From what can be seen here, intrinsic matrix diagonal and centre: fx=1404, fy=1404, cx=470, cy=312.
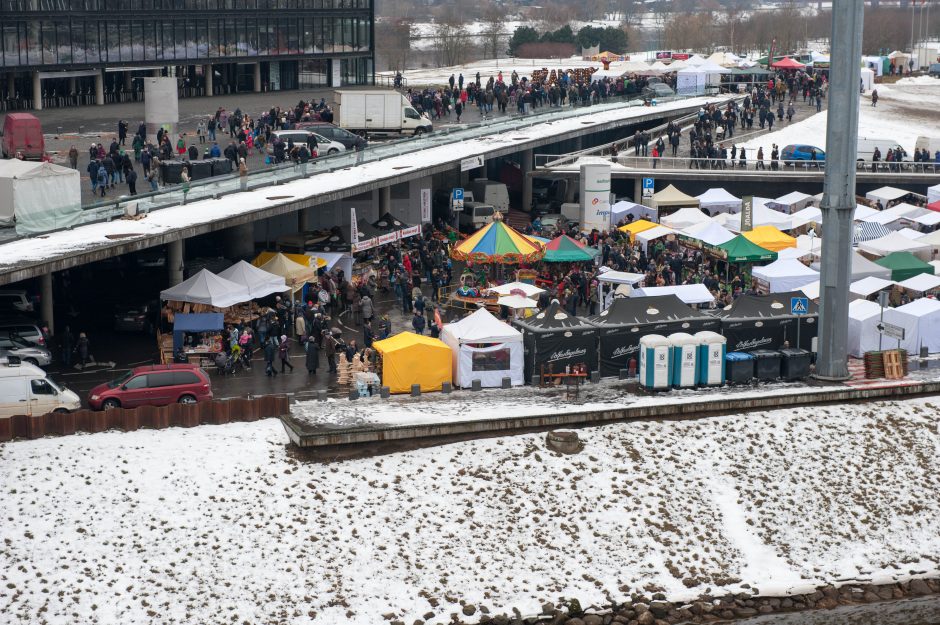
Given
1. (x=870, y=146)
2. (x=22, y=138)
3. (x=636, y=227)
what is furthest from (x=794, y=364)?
(x=870, y=146)

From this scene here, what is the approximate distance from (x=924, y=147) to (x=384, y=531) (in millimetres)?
41580

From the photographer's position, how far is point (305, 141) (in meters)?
46.5

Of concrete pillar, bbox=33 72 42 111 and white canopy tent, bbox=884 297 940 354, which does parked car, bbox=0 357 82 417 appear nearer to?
white canopy tent, bbox=884 297 940 354

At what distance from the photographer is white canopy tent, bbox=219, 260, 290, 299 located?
32.8 metres

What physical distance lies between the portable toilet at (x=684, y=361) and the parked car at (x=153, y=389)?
901 cm

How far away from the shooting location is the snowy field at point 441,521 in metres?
21.1

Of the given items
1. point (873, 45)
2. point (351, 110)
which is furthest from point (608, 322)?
point (873, 45)

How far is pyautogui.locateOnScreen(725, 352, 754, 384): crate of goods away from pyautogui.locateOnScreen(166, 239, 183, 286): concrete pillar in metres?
13.1

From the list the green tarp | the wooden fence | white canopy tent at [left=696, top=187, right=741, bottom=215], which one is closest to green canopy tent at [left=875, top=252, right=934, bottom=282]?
the green tarp

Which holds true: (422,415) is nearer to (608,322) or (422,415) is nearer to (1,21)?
(608,322)

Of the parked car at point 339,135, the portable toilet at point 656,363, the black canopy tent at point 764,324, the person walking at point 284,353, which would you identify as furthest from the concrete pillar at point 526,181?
the portable toilet at point 656,363

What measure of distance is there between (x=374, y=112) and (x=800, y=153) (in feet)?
54.6

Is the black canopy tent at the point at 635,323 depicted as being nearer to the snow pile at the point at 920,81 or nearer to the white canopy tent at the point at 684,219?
the white canopy tent at the point at 684,219

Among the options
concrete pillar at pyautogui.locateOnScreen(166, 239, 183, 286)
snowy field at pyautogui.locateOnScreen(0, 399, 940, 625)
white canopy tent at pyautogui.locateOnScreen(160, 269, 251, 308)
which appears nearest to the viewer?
snowy field at pyautogui.locateOnScreen(0, 399, 940, 625)
